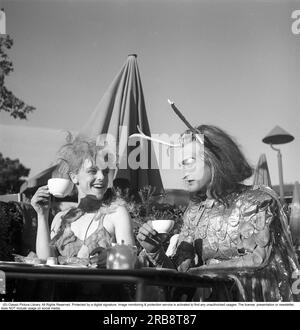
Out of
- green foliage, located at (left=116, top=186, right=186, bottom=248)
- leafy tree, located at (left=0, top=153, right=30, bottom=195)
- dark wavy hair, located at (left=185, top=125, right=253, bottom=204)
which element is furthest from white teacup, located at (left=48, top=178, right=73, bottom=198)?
dark wavy hair, located at (left=185, top=125, right=253, bottom=204)

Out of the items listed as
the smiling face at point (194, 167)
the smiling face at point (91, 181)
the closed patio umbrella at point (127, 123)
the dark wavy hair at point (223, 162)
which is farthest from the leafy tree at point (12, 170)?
the dark wavy hair at point (223, 162)

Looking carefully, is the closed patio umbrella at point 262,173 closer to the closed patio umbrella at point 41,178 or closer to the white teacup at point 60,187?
the white teacup at point 60,187

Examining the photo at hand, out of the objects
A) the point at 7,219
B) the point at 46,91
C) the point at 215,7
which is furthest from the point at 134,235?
the point at 215,7

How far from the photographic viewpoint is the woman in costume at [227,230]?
390 centimetres

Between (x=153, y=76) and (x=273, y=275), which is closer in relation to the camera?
(x=273, y=275)

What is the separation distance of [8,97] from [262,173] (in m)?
1.68

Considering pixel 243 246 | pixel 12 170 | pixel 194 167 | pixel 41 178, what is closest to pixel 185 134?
pixel 194 167

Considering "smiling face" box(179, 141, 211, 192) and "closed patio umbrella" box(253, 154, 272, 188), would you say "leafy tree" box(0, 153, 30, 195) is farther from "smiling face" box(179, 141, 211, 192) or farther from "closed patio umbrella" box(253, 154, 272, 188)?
"closed patio umbrella" box(253, 154, 272, 188)

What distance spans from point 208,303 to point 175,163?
0.88 meters

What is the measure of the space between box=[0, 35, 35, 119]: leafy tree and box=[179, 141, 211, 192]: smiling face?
1.03 m

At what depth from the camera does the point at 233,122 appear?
13.4 ft

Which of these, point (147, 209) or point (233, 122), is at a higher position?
point (233, 122)
